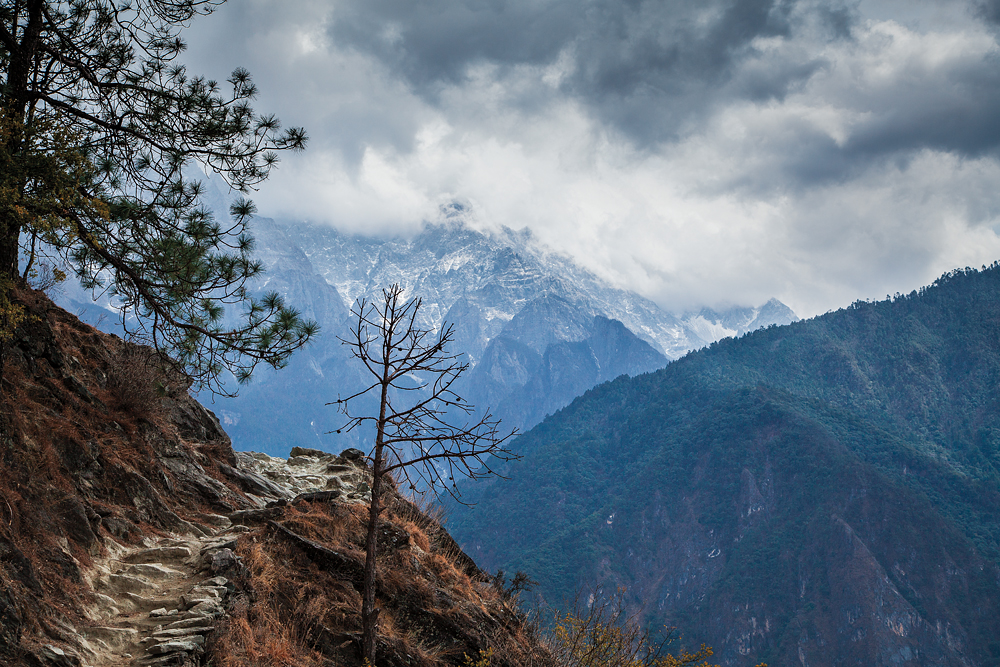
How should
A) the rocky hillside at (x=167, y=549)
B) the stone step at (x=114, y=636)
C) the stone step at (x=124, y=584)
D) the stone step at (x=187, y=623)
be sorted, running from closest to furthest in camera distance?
the stone step at (x=114, y=636) < the rocky hillside at (x=167, y=549) < the stone step at (x=187, y=623) < the stone step at (x=124, y=584)

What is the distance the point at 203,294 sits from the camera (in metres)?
10.1

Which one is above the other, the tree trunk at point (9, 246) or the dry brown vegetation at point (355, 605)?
the tree trunk at point (9, 246)

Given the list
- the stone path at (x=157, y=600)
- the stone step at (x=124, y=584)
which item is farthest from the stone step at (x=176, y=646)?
the stone step at (x=124, y=584)

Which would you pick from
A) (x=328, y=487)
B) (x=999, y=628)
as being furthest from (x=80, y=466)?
(x=999, y=628)

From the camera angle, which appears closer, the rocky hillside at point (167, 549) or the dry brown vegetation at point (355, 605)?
the rocky hillside at point (167, 549)

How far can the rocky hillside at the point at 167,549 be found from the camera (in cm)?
730

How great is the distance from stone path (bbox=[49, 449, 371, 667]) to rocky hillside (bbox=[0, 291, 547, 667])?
21mm

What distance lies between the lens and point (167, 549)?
30.4 ft

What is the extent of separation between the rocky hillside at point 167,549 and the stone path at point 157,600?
2 centimetres

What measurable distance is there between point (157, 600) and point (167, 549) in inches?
51.6

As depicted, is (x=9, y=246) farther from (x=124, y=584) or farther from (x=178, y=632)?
(x=178, y=632)

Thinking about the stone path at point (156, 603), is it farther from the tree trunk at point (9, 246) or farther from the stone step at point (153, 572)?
the tree trunk at point (9, 246)

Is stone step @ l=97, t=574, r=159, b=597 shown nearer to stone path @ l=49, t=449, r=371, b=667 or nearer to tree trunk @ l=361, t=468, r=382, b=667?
stone path @ l=49, t=449, r=371, b=667

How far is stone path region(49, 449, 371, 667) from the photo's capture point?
23.0ft
